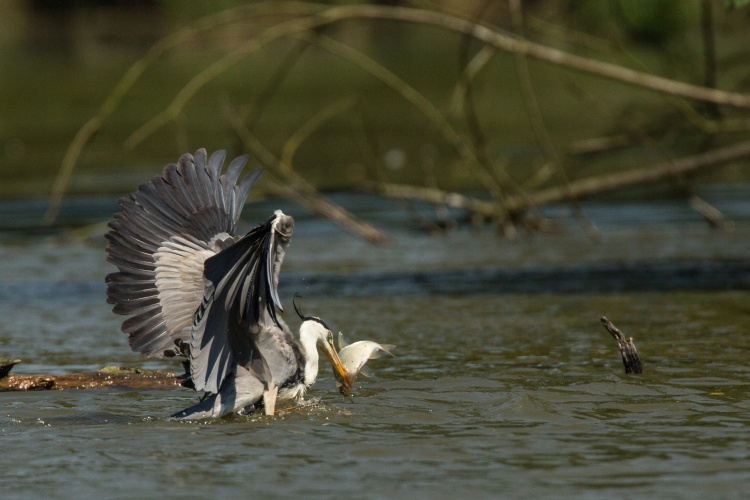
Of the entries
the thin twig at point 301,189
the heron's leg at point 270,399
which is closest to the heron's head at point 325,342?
the heron's leg at point 270,399

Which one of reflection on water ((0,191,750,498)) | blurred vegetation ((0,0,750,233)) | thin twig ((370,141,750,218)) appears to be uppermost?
blurred vegetation ((0,0,750,233))

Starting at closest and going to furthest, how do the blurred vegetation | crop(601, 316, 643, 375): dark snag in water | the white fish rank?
the white fish, crop(601, 316, 643, 375): dark snag in water, the blurred vegetation

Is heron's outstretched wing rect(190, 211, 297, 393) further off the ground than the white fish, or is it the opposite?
heron's outstretched wing rect(190, 211, 297, 393)

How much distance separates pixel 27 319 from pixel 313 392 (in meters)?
2.75

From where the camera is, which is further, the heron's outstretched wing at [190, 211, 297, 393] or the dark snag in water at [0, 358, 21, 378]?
the dark snag in water at [0, 358, 21, 378]

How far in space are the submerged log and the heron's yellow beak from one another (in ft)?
2.48

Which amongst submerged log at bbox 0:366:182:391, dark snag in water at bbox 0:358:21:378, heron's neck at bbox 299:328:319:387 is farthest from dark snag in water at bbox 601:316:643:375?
dark snag in water at bbox 0:358:21:378

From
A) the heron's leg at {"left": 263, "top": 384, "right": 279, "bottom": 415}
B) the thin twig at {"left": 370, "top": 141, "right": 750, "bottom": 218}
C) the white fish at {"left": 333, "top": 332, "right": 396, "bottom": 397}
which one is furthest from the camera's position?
the thin twig at {"left": 370, "top": 141, "right": 750, "bottom": 218}

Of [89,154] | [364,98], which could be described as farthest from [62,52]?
[89,154]

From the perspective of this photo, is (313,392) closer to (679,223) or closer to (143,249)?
(143,249)

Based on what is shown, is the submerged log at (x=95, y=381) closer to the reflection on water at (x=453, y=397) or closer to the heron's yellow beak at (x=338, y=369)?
the reflection on water at (x=453, y=397)

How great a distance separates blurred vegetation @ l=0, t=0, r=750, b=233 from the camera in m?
9.78

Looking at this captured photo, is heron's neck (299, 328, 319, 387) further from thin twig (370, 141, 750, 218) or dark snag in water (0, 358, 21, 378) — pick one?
thin twig (370, 141, 750, 218)

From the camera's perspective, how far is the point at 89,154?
18078 mm
